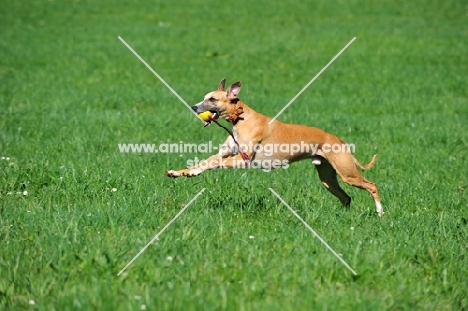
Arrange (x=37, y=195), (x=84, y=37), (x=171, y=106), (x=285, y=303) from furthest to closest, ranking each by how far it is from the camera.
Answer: (x=84, y=37), (x=171, y=106), (x=37, y=195), (x=285, y=303)

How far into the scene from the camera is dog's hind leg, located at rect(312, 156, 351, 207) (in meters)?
9.35

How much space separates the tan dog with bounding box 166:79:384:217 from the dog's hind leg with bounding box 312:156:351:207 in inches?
5.8

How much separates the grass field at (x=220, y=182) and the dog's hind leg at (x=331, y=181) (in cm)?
15

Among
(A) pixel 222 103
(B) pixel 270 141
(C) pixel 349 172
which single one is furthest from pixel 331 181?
(A) pixel 222 103

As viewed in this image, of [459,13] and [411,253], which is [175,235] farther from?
[459,13]

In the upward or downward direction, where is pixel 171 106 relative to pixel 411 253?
downward

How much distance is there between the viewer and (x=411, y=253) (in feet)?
21.7

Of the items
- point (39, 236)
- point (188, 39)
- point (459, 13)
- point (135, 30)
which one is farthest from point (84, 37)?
point (39, 236)

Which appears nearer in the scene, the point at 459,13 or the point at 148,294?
the point at 148,294

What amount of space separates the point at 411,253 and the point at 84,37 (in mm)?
19824

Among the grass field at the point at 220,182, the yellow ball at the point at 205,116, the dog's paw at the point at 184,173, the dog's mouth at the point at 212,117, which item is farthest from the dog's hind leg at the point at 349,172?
the dog's paw at the point at 184,173

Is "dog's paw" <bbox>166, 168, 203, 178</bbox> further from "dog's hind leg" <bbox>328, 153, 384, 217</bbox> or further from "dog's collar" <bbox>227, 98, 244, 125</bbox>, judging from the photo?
"dog's hind leg" <bbox>328, 153, 384, 217</bbox>

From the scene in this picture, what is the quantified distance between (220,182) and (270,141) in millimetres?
936

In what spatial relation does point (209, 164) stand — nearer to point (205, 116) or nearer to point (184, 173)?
point (184, 173)
